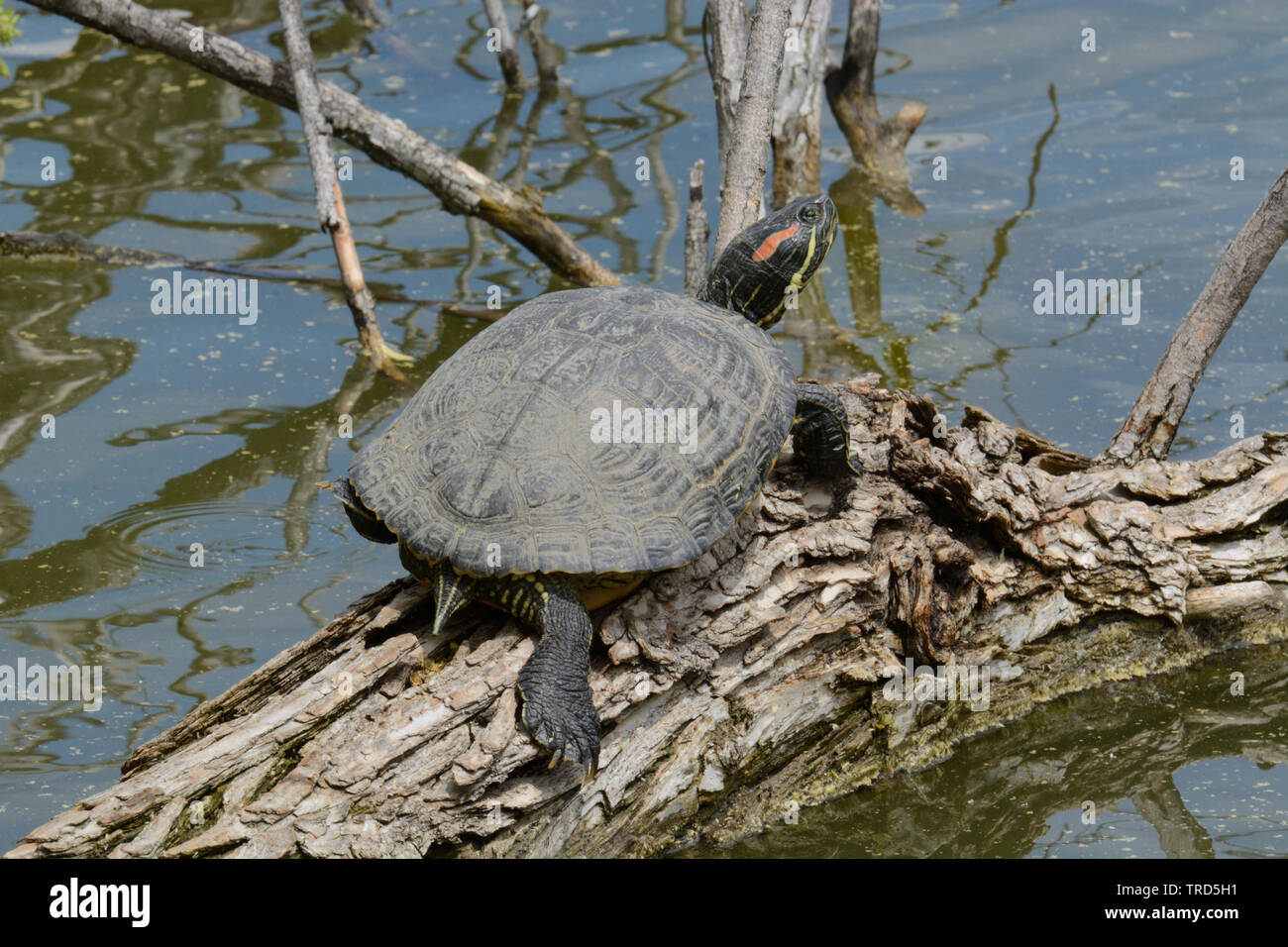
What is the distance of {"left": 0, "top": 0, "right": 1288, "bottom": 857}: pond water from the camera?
443 centimetres

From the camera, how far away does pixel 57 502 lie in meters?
→ 5.83

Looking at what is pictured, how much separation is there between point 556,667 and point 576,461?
0.65 metres

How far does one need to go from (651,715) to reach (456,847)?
0.75m

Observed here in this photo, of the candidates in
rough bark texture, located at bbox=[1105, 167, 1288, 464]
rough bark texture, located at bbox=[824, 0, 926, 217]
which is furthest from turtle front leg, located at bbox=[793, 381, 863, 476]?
rough bark texture, located at bbox=[824, 0, 926, 217]

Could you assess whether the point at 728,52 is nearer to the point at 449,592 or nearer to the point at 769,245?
the point at 769,245

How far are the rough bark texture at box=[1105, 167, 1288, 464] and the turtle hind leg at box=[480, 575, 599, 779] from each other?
2642 mm

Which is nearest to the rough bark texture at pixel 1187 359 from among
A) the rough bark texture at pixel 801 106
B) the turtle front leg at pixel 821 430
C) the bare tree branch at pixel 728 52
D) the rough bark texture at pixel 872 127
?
the turtle front leg at pixel 821 430

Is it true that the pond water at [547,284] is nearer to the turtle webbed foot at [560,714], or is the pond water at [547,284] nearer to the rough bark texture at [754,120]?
the turtle webbed foot at [560,714]

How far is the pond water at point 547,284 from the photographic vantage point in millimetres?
4434

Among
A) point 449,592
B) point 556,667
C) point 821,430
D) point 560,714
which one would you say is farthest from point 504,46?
point 560,714

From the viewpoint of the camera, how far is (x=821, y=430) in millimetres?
4223

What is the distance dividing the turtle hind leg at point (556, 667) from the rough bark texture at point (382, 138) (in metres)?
3.91

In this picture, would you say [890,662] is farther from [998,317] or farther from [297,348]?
[297,348]

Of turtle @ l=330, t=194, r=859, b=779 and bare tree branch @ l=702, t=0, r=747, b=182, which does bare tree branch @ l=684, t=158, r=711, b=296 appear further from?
turtle @ l=330, t=194, r=859, b=779
